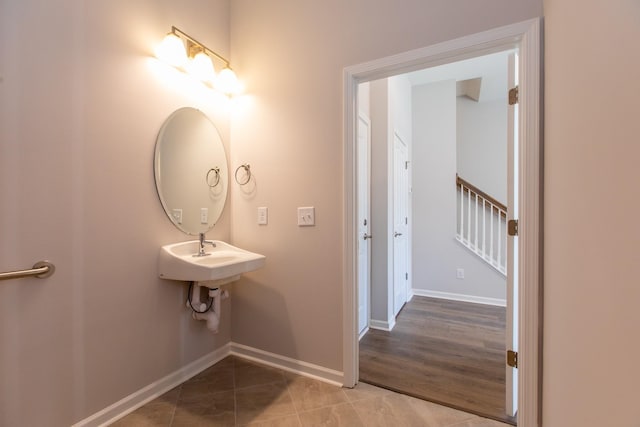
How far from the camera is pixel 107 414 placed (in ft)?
4.75

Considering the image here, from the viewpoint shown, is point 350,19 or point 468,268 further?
point 468,268

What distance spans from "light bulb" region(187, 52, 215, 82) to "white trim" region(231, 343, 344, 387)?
6.68ft

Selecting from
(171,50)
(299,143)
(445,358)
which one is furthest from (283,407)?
(171,50)

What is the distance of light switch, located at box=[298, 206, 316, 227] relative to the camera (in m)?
1.87

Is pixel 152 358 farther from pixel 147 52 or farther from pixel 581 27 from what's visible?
pixel 581 27

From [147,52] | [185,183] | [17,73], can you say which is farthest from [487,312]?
[17,73]

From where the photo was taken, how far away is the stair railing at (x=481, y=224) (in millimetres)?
3570

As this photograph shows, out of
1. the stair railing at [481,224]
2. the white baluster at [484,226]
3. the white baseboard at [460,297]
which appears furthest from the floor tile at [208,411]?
the white baluster at [484,226]

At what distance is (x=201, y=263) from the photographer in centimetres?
164

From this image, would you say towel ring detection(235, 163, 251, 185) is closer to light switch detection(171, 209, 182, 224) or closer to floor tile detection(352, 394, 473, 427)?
light switch detection(171, 209, 182, 224)

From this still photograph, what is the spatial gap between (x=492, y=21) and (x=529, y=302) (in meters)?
1.40

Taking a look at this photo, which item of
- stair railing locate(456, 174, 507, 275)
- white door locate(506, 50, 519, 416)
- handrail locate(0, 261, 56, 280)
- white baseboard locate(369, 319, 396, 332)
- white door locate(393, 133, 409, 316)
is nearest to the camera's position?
handrail locate(0, 261, 56, 280)

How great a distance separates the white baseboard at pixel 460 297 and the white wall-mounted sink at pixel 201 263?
2.79m

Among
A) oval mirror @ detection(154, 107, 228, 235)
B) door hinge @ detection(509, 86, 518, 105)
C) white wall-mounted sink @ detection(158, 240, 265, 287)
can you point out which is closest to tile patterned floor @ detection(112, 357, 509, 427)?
white wall-mounted sink @ detection(158, 240, 265, 287)
